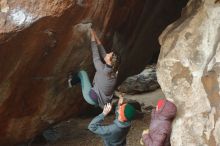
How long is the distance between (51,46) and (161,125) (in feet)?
8.74

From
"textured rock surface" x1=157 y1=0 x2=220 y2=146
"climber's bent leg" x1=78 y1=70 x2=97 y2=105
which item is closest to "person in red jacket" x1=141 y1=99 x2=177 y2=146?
"textured rock surface" x1=157 y1=0 x2=220 y2=146

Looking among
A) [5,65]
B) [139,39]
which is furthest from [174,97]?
[139,39]

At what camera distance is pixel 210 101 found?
23.0ft

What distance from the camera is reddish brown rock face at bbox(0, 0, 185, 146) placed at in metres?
7.73

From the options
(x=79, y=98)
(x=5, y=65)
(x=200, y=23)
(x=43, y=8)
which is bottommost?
(x=79, y=98)

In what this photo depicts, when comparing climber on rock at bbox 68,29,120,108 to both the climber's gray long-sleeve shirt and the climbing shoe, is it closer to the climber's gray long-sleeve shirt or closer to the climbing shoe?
the climber's gray long-sleeve shirt

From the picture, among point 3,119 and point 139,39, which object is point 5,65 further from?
point 139,39

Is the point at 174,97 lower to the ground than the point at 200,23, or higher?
lower

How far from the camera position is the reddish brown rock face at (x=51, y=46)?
25.4ft

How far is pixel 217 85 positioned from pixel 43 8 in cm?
311

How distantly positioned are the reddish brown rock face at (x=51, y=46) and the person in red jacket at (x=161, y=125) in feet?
7.45

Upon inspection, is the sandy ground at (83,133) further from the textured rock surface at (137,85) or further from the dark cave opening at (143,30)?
the textured rock surface at (137,85)

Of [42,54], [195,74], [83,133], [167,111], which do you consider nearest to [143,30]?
[83,133]

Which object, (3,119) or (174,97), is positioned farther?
(3,119)
